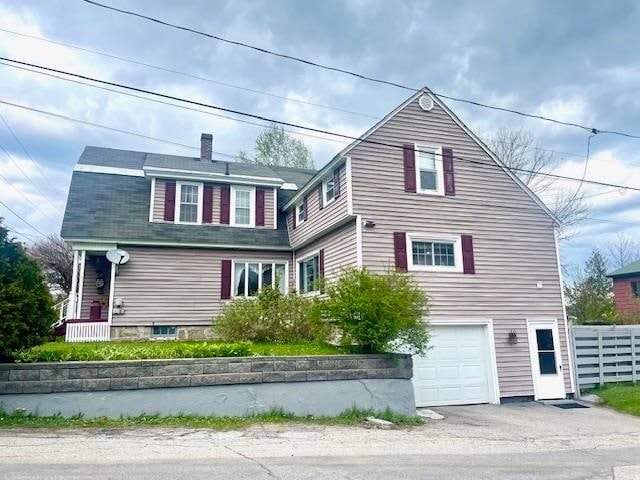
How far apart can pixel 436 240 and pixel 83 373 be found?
29.2 ft

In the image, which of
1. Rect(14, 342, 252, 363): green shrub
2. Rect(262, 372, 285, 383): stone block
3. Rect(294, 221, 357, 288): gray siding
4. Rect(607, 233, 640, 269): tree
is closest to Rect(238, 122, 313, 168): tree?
Rect(294, 221, 357, 288): gray siding

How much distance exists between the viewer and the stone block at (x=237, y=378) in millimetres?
7445

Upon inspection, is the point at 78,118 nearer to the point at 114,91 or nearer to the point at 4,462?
the point at 114,91

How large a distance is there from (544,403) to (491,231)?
4.69 meters

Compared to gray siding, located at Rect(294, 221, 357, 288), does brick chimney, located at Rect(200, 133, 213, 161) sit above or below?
above

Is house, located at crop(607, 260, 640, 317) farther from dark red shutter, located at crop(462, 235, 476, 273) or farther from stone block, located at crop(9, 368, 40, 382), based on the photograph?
stone block, located at crop(9, 368, 40, 382)

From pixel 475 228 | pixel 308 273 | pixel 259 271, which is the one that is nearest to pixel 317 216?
pixel 308 273

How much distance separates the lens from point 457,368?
11.6 meters

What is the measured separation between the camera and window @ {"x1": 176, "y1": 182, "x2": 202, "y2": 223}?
16.0 m

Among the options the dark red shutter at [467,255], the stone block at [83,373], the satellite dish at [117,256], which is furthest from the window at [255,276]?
the stone block at [83,373]

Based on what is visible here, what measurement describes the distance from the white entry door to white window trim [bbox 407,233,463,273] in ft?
8.67

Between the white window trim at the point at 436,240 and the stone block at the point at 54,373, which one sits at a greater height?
the white window trim at the point at 436,240

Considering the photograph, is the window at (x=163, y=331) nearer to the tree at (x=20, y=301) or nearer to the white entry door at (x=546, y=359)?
the tree at (x=20, y=301)

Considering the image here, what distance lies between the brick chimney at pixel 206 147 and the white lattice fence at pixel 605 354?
1497cm
